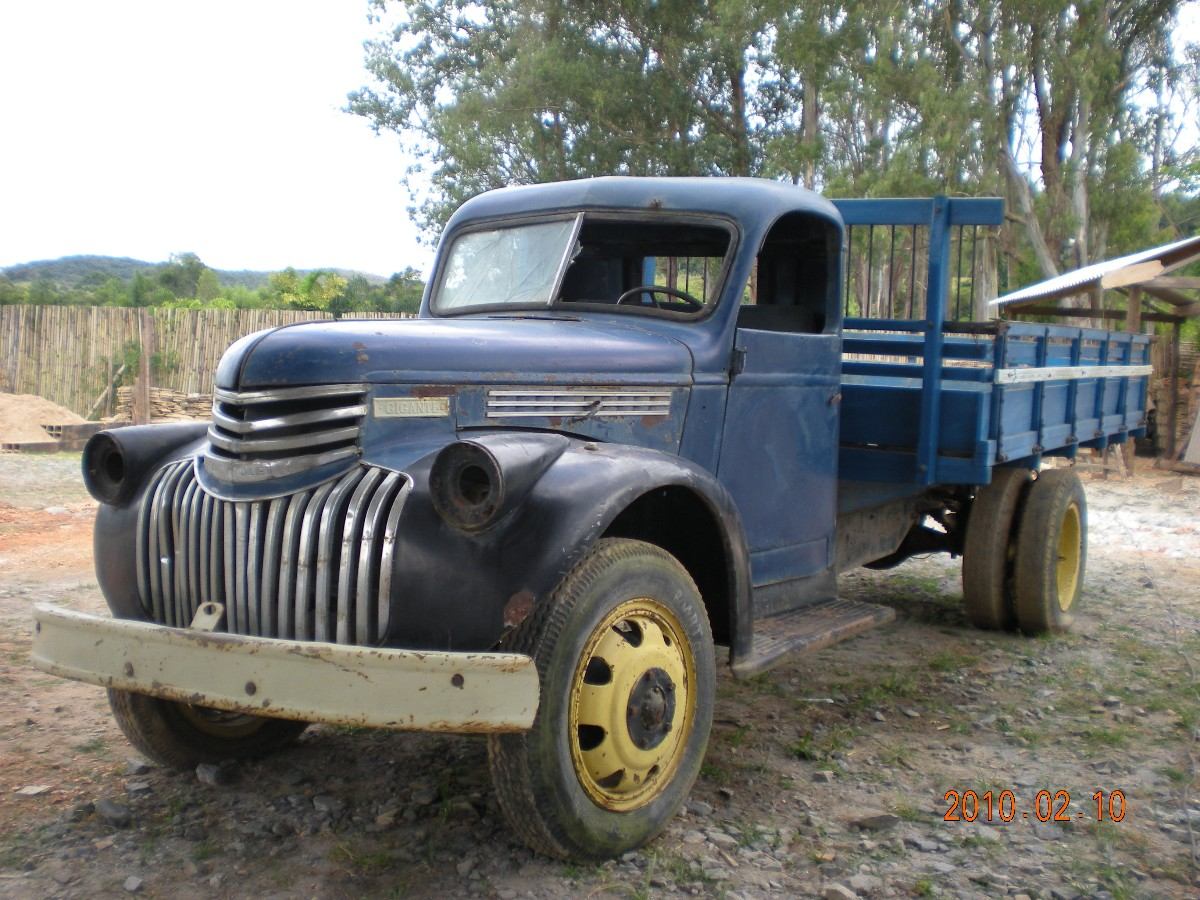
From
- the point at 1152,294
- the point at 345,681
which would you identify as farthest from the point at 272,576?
the point at 1152,294

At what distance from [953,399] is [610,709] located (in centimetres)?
264

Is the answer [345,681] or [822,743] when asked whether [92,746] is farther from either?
[822,743]

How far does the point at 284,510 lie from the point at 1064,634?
4.42 metres

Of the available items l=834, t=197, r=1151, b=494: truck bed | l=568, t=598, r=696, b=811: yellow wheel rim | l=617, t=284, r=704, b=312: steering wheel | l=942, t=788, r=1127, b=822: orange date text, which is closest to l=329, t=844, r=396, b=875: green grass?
l=568, t=598, r=696, b=811: yellow wheel rim

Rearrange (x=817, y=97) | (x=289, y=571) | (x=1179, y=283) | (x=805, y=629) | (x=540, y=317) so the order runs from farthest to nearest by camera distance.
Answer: (x=817, y=97), (x=1179, y=283), (x=805, y=629), (x=540, y=317), (x=289, y=571)

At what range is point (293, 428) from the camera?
9.45 feet

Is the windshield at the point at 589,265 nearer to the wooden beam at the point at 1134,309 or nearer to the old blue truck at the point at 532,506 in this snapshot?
the old blue truck at the point at 532,506

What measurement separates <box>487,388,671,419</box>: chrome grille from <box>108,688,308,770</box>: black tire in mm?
1384

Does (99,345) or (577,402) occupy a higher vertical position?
(99,345)

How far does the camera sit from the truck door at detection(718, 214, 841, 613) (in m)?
A: 3.98

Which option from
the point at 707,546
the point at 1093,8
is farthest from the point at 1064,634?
the point at 1093,8

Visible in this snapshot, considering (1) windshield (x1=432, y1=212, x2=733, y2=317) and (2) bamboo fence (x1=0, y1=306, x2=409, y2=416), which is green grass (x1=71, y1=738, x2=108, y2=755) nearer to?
(1) windshield (x1=432, y1=212, x2=733, y2=317)

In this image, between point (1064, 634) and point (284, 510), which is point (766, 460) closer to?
point (284, 510)

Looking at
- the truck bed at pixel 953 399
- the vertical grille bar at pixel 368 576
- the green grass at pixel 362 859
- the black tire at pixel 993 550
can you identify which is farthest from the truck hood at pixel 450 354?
the black tire at pixel 993 550
